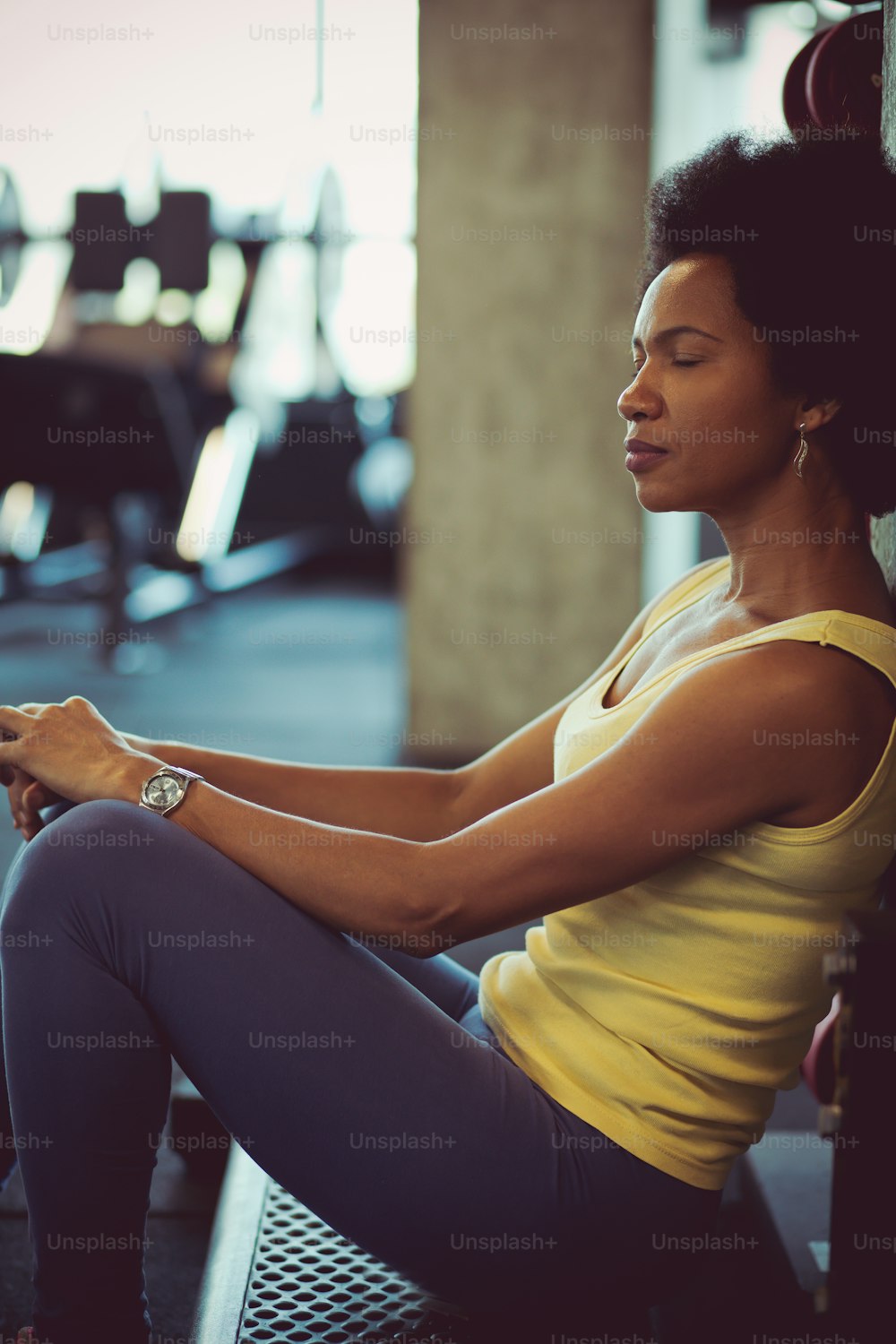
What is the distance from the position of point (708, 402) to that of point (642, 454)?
0.23ft

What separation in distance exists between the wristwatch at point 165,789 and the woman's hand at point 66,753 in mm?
22

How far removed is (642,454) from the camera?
104 cm

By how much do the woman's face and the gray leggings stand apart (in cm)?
46

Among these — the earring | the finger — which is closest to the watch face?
the finger

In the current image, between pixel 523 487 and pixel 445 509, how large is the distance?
0.23 metres

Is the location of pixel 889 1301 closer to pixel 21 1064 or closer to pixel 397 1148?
pixel 397 1148

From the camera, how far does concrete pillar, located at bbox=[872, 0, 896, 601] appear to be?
110 centimetres

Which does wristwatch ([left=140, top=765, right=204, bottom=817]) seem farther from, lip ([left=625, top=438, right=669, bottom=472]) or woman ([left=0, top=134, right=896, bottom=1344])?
lip ([left=625, top=438, right=669, bottom=472])

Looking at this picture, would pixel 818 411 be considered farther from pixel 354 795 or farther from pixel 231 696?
pixel 231 696

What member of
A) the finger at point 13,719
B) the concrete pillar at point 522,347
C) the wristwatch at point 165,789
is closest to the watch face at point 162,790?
the wristwatch at point 165,789

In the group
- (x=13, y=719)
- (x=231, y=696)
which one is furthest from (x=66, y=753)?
(x=231, y=696)

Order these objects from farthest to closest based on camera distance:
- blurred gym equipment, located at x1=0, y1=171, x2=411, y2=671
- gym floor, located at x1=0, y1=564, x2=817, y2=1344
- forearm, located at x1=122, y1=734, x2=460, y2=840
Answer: blurred gym equipment, located at x1=0, y1=171, x2=411, y2=671 < gym floor, located at x1=0, y1=564, x2=817, y2=1344 < forearm, located at x1=122, y1=734, x2=460, y2=840

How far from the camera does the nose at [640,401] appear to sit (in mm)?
1022

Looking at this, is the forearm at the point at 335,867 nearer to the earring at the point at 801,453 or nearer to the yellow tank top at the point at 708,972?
the yellow tank top at the point at 708,972
